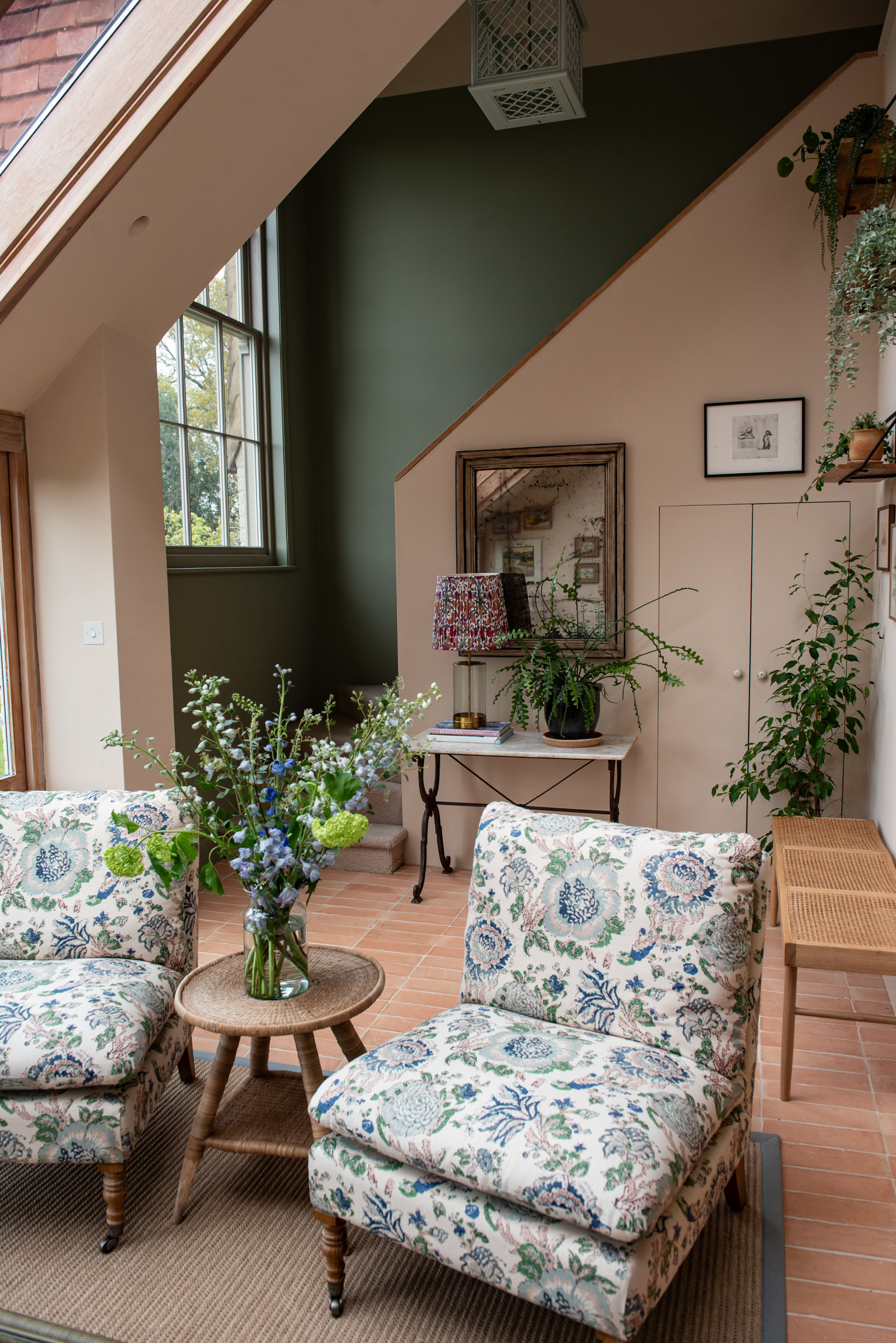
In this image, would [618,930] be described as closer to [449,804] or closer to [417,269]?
[449,804]

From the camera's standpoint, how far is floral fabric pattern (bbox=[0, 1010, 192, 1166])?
2023 millimetres

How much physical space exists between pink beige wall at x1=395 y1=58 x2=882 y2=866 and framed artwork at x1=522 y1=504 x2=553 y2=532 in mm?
297

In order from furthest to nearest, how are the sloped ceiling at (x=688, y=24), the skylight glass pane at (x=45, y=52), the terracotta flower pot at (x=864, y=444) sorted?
the sloped ceiling at (x=688, y=24)
the terracotta flower pot at (x=864, y=444)
the skylight glass pane at (x=45, y=52)

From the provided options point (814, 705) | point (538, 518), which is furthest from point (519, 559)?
point (814, 705)

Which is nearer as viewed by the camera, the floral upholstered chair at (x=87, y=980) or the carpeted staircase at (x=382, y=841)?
the floral upholstered chair at (x=87, y=980)

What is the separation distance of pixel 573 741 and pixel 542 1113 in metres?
2.36

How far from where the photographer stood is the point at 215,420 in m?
5.11

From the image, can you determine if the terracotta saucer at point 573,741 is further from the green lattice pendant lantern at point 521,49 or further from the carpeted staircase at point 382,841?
the green lattice pendant lantern at point 521,49

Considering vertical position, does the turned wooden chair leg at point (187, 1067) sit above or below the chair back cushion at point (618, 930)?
below

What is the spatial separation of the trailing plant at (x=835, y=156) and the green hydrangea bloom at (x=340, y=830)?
2.71m

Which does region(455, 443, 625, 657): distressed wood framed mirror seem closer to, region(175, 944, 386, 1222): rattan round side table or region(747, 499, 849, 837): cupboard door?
region(747, 499, 849, 837): cupboard door

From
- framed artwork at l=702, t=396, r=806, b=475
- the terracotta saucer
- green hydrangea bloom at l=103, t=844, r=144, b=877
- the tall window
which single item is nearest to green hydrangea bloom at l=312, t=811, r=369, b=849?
green hydrangea bloom at l=103, t=844, r=144, b=877

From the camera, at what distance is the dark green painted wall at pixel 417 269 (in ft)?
16.2

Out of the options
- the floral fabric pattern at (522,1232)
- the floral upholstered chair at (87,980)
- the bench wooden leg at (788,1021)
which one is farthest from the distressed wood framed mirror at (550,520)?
the floral fabric pattern at (522,1232)
